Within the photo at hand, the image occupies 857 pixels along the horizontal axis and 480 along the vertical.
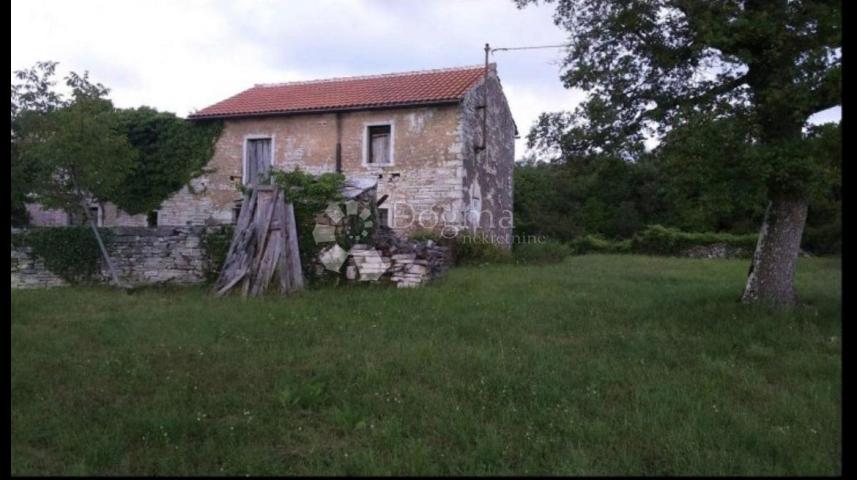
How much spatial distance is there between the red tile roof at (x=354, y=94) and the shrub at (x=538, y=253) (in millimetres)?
5109

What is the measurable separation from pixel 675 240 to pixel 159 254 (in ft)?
65.7

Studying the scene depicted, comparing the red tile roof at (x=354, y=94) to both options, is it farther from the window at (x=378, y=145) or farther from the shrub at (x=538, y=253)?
the shrub at (x=538, y=253)

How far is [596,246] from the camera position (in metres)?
24.6

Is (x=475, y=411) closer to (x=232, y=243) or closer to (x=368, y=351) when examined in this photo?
(x=368, y=351)

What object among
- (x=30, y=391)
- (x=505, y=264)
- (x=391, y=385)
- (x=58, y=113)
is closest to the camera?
(x=30, y=391)

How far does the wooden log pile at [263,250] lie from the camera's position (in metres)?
8.86

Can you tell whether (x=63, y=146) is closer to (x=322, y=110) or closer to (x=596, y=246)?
(x=322, y=110)

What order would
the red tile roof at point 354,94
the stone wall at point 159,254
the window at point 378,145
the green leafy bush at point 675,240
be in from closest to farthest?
the stone wall at point 159,254 → the red tile roof at point 354,94 → the window at point 378,145 → the green leafy bush at point 675,240

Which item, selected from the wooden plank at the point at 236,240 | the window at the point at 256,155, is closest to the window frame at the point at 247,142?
the window at the point at 256,155

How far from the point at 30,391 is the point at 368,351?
8.72ft

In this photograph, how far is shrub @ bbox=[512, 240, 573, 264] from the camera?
1639 cm
